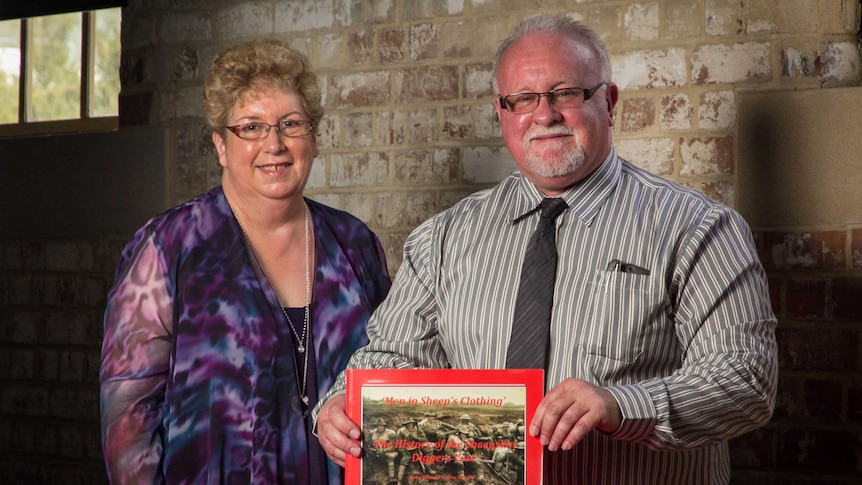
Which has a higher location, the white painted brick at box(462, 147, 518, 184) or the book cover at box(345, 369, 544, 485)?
the white painted brick at box(462, 147, 518, 184)

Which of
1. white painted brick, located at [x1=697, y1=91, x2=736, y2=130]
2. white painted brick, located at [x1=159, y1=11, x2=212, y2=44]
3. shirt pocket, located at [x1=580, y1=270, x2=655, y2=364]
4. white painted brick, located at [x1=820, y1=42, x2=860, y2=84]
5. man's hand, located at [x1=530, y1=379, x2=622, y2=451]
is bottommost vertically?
man's hand, located at [x1=530, y1=379, x2=622, y2=451]

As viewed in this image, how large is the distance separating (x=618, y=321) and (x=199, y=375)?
115cm

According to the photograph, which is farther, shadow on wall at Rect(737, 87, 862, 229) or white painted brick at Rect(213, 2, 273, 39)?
white painted brick at Rect(213, 2, 273, 39)

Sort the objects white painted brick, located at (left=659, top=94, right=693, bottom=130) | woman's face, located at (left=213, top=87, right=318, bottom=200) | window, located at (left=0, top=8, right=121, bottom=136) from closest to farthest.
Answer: woman's face, located at (left=213, top=87, right=318, bottom=200) < white painted brick, located at (left=659, top=94, right=693, bottom=130) < window, located at (left=0, top=8, right=121, bottom=136)

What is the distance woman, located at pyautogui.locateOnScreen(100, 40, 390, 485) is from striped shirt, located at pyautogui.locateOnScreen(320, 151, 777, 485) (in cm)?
32

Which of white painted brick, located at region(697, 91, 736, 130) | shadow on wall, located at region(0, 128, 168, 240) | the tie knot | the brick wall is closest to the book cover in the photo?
the tie knot

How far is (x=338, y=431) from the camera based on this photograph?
1933 millimetres

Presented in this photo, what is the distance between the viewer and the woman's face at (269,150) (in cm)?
263

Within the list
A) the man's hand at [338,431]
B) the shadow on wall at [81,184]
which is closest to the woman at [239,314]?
the man's hand at [338,431]

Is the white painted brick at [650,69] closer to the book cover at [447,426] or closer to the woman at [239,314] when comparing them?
the woman at [239,314]

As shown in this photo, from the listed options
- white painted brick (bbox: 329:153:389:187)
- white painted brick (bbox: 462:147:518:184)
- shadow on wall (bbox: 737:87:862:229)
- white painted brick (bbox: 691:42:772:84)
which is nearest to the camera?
shadow on wall (bbox: 737:87:862:229)

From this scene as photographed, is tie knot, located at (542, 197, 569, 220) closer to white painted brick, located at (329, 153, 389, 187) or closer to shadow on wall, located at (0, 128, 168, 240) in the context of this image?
white painted brick, located at (329, 153, 389, 187)

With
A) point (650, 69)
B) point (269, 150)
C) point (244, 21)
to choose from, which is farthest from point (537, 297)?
point (244, 21)

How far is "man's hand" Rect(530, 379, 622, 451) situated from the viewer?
5.61 ft
